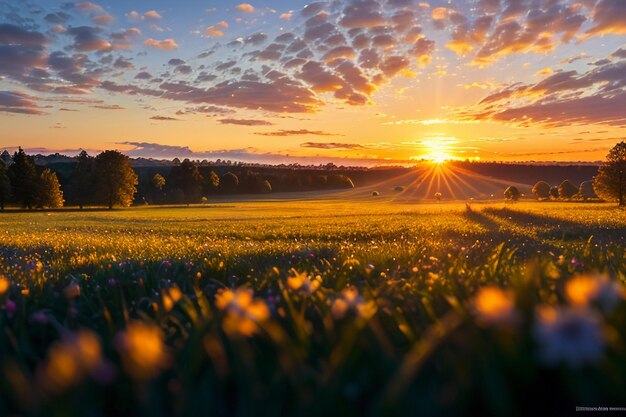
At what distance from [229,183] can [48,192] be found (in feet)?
157

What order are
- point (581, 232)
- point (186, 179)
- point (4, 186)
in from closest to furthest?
point (581, 232) → point (4, 186) → point (186, 179)

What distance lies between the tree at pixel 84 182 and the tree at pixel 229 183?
37248 millimetres

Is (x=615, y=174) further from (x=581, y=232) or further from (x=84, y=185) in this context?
(x=84, y=185)

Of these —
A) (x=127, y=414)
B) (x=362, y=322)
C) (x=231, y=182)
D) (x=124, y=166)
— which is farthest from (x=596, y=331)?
(x=231, y=182)

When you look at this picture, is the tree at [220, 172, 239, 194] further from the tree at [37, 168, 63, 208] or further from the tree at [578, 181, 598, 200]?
the tree at [578, 181, 598, 200]

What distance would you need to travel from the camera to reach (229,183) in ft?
388

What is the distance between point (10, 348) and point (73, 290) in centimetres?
77

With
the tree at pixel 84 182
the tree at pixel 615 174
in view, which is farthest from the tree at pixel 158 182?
the tree at pixel 615 174

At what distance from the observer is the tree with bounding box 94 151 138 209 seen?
7806cm

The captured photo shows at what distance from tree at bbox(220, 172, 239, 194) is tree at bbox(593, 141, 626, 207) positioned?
82329 mm

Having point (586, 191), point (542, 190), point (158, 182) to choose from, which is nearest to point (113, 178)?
point (158, 182)

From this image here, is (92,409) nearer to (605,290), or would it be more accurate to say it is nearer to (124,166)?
(605,290)

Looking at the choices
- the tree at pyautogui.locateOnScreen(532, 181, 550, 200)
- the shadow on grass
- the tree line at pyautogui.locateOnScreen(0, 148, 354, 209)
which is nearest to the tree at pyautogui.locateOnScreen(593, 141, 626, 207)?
the shadow on grass

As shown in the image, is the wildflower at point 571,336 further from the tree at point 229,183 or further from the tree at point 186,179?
the tree at point 229,183
